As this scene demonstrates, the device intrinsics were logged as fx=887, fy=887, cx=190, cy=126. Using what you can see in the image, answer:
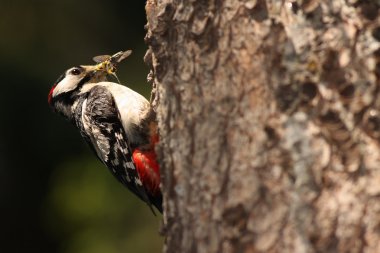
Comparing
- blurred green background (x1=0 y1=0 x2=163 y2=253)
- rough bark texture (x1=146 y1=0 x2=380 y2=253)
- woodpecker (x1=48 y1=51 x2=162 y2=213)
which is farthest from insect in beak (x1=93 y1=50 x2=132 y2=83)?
blurred green background (x1=0 y1=0 x2=163 y2=253)

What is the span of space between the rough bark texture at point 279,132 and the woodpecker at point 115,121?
154 cm

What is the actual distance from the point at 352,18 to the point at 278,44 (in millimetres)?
298

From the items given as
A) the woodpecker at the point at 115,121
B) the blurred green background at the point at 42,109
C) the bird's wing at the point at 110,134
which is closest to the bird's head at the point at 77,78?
the woodpecker at the point at 115,121

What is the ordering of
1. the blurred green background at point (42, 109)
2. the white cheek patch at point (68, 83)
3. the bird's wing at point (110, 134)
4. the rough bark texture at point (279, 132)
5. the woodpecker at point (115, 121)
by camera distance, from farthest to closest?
the blurred green background at point (42, 109), the white cheek patch at point (68, 83), the bird's wing at point (110, 134), the woodpecker at point (115, 121), the rough bark texture at point (279, 132)

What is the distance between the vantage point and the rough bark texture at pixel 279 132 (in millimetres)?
3184

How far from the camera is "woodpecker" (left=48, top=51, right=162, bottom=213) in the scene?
16.7ft

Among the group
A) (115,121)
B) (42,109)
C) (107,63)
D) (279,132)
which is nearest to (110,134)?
(115,121)

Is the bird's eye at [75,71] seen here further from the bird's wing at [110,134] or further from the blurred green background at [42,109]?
the blurred green background at [42,109]

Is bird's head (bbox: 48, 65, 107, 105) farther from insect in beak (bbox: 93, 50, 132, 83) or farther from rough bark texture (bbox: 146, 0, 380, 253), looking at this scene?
rough bark texture (bbox: 146, 0, 380, 253)

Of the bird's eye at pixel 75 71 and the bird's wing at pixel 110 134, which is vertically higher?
the bird's eye at pixel 75 71

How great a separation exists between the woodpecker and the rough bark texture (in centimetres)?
154

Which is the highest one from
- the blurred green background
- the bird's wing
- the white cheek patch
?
the white cheek patch

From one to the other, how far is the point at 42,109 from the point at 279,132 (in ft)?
24.9

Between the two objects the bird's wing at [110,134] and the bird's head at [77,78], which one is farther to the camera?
the bird's head at [77,78]
